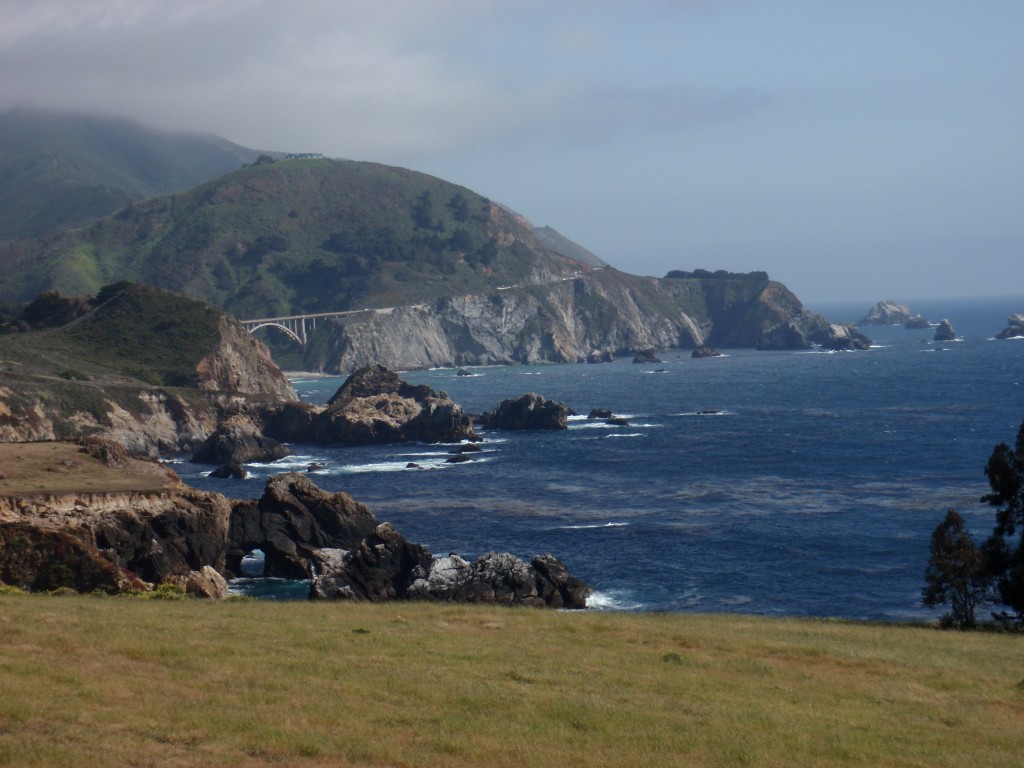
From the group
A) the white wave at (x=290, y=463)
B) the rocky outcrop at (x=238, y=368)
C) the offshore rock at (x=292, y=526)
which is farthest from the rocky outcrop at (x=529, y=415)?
the offshore rock at (x=292, y=526)

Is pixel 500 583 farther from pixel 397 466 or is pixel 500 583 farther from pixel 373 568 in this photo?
pixel 397 466

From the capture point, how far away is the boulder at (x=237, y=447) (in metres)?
103

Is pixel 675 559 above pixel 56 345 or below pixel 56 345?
below

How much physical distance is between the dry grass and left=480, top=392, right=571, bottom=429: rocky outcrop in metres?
57.0

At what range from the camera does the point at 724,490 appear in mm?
81375

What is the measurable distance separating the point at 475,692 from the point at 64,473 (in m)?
47.9

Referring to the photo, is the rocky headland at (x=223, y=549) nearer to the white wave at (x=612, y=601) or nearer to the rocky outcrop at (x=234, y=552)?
the rocky outcrop at (x=234, y=552)

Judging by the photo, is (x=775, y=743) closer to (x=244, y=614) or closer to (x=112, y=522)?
(x=244, y=614)

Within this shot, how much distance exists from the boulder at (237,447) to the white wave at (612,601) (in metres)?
56.2

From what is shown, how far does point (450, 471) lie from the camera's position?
9419 centimetres

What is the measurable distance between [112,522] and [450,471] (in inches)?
1612

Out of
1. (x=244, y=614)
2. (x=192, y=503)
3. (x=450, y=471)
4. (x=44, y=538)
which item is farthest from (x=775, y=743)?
(x=450, y=471)

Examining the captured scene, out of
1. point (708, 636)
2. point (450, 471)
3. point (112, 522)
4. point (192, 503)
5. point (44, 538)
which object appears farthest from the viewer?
point (450, 471)

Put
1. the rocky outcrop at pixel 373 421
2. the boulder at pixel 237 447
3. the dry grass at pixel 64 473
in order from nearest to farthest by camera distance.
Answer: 1. the dry grass at pixel 64 473
2. the boulder at pixel 237 447
3. the rocky outcrop at pixel 373 421
